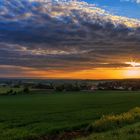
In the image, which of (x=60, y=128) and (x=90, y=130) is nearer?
(x=90, y=130)

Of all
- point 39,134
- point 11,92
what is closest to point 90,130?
point 39,134

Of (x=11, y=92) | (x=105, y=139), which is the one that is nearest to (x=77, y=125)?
(x=105, y=139)

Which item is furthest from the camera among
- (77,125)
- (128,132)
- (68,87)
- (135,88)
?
(135,88)

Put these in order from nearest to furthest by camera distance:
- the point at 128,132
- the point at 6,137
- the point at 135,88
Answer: the point at 128,132, the point at 6,137, the point at 135,88

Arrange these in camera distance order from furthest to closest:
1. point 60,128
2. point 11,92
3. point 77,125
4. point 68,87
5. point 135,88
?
1. point 135,88
2. point 68,87
3. point 11,92
4. point 77,125
5. point 60,128

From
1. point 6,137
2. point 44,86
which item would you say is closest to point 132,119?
point 6,137

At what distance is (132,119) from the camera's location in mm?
28047

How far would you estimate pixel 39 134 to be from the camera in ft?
81.0

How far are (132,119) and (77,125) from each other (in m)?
4.57

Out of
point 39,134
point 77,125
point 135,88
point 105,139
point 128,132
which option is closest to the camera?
point 105,139

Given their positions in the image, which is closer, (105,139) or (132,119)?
(105,139)

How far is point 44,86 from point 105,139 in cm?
13364

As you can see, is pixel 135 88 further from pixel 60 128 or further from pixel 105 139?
pixel 105 139

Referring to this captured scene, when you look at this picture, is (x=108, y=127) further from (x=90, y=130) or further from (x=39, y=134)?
(x=39, y=134)
